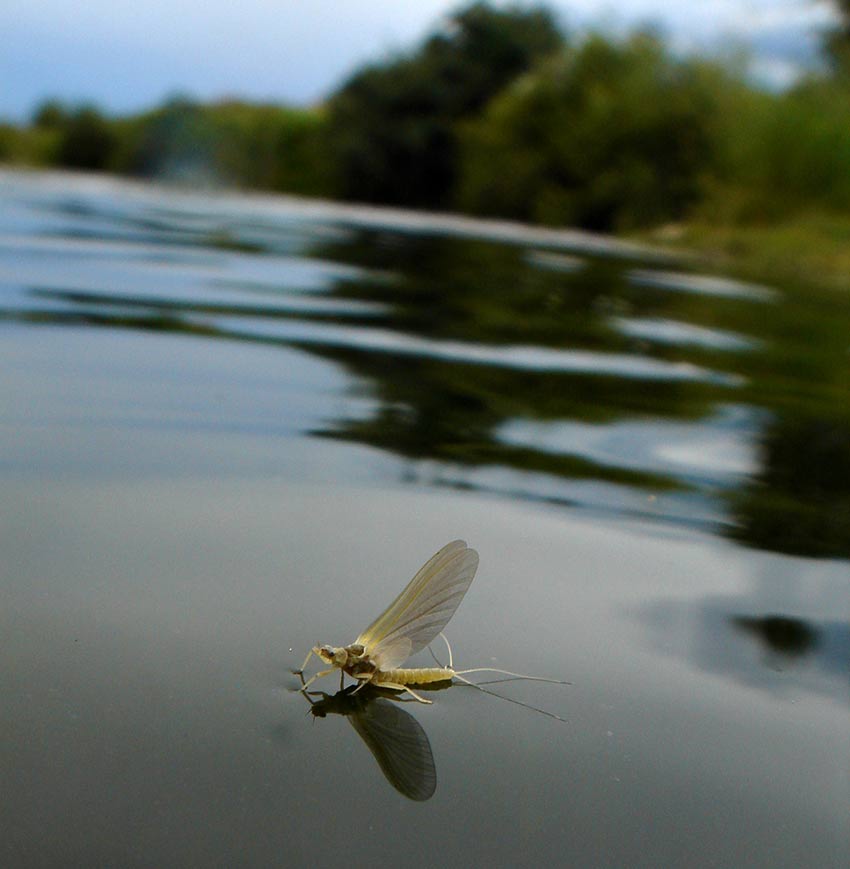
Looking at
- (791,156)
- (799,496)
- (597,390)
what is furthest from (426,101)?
(799,496)

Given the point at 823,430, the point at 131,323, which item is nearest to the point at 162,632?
the point at 823,430

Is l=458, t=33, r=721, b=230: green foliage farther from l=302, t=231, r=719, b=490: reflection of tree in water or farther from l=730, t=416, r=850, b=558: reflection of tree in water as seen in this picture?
l=730, t=416, r=850, b=558: reflection of tree in water

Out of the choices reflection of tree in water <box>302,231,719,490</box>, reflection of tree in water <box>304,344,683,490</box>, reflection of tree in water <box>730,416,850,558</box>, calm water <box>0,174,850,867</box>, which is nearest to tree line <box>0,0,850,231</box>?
reflection of tree in water <box>302,231,719,490</box>

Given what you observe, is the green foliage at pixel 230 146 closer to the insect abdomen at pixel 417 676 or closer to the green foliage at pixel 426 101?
the green foliage at pixel 426 101

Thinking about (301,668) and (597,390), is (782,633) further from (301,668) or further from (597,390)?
(597,390)

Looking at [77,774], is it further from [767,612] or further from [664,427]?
[664,427]

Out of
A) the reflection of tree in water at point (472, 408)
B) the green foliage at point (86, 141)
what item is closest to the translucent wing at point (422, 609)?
the reflection of tree in water at point (472, 408)
